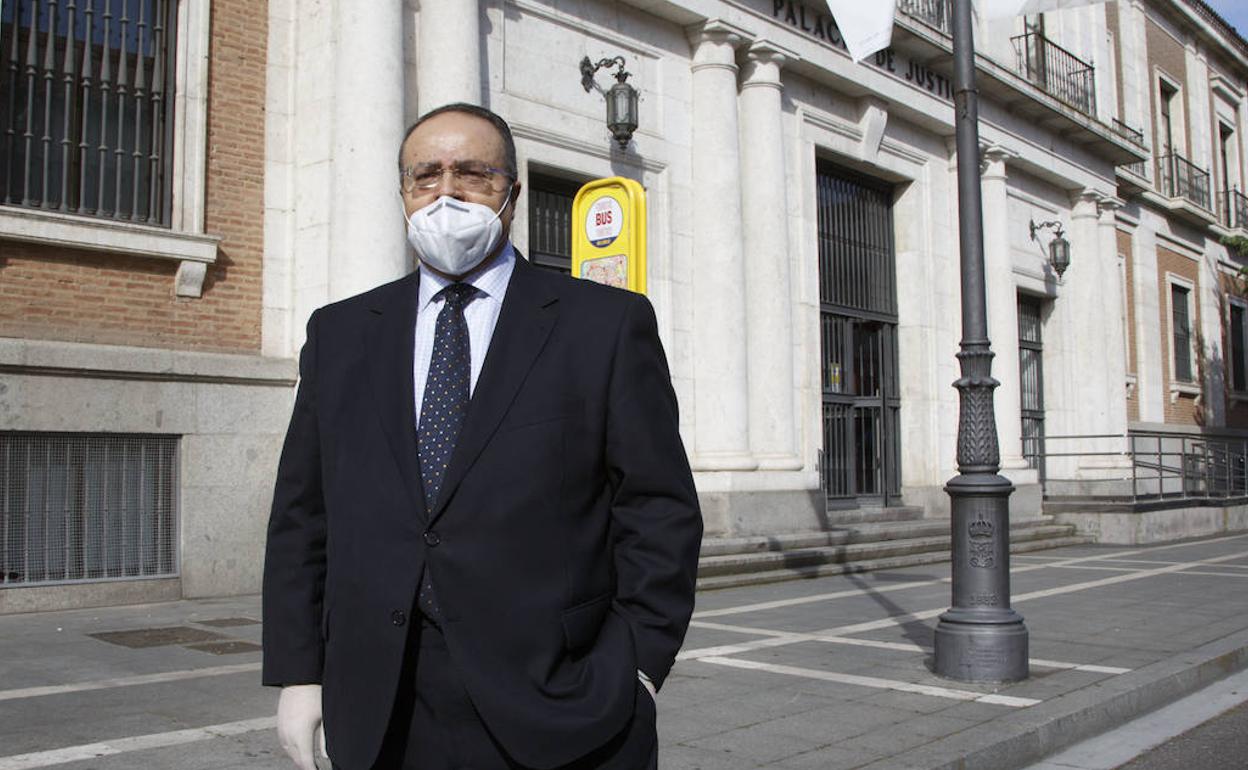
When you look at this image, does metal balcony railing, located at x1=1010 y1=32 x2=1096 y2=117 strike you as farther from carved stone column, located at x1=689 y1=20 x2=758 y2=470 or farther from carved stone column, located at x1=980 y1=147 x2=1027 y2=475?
carved stone column, located at x1=689 y1=20 x2=758 y2=470

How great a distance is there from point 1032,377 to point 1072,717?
17977mm

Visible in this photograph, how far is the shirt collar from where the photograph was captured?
2449mm

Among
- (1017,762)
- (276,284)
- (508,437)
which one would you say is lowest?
(1017,762)

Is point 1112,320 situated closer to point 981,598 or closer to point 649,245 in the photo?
point 649,245

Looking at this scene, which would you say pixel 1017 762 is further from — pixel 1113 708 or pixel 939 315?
pixel 939 315

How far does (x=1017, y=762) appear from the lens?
5.65 m

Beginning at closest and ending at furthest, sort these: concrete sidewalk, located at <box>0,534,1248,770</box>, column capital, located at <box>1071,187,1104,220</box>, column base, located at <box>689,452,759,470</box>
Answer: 1. concrete sidewalk, located at <box>0,534,1248,770</box>
2. column base, located at <box>689,452,759,470</box>
3. column capital, located at <box>1071,187,1104,220</box>

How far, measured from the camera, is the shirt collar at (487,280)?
8.04 feet

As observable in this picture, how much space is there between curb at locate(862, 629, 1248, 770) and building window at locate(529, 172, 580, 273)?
7.85 meters

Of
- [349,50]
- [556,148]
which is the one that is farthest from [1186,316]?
[349,50]

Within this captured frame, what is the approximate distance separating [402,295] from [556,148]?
10967mm

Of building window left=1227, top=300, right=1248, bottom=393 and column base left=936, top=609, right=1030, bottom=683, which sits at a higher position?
building window left=1227, top=300, right=1248, bottom=393

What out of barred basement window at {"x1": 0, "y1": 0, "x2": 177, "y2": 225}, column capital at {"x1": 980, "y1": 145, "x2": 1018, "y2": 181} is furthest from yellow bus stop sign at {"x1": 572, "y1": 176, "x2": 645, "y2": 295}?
column capital at {"x1": 980, "y1": 145, "x2": 1018, "y2": 181}

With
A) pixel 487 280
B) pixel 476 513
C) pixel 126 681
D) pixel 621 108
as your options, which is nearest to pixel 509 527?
pixel 476 513
